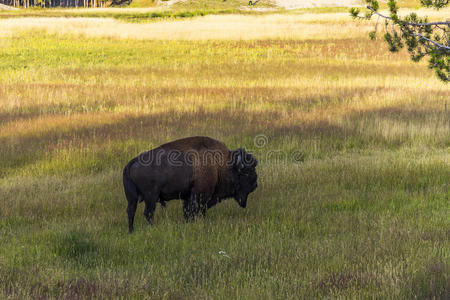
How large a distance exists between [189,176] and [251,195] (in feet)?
7.81

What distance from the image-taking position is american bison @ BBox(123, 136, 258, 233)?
6.88m

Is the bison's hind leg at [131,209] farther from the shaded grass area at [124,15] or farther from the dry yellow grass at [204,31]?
the shaded grass area at [124,15]

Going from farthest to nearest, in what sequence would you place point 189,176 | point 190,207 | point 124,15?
point 124,15
point 190,207
point 189,176

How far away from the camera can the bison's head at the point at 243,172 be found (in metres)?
7.36

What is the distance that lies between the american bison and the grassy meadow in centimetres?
38

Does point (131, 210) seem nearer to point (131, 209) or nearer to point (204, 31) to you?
point (131, 209)

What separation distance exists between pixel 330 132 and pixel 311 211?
6760 millimetres

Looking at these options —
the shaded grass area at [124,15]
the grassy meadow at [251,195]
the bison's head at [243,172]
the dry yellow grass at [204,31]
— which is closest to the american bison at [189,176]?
the bison's head at [243,172]

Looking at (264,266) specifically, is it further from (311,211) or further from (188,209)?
(311,211)

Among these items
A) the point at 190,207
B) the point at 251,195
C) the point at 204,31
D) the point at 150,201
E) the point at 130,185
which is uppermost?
the point at 130,185

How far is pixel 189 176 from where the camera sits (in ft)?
23.4

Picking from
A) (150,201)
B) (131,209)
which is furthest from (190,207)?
(131,209)

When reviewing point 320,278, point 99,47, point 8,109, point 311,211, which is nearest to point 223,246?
point 320,278

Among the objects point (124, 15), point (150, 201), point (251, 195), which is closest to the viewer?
point (150, 201)
